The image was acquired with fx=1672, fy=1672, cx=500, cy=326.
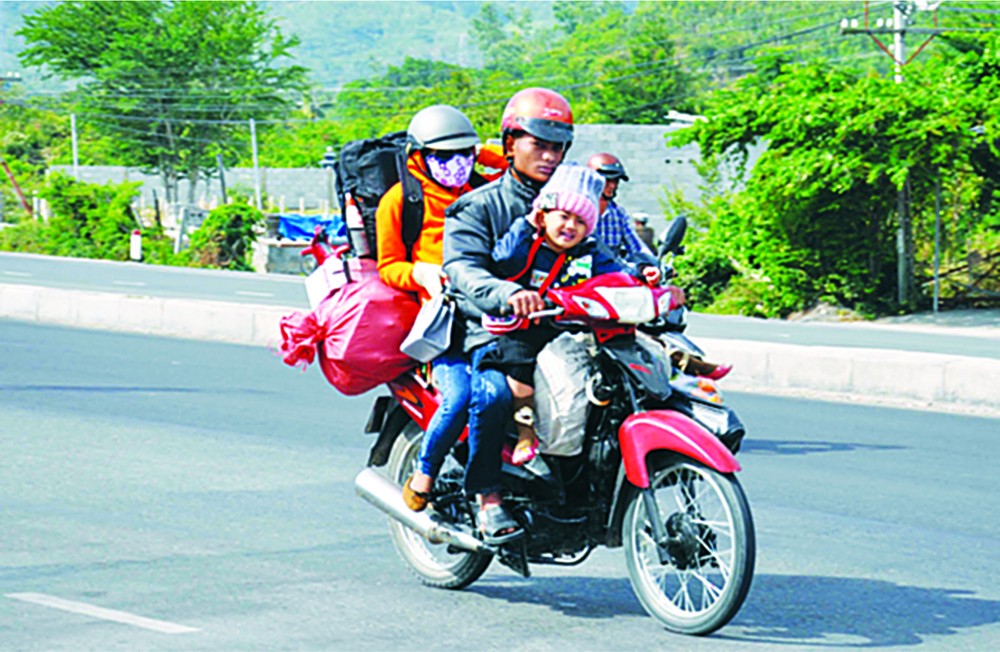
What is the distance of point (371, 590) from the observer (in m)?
6.57

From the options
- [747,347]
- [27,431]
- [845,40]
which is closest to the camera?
[27,431]

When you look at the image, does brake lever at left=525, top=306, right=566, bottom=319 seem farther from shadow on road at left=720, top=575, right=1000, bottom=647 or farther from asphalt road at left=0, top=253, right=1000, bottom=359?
asphalt road at left=0, top=253, right=1000, bottom=359

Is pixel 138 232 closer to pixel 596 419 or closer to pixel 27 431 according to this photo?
pixel 27 431

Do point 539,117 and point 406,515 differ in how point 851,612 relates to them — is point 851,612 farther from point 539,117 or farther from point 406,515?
point 539,117

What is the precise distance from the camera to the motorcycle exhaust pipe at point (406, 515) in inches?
244

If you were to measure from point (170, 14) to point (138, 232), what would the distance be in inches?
1376

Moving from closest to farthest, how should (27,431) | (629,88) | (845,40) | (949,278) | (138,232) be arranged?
(27,431)
(949,278)
(138,232)
(629,88)
(845,40)

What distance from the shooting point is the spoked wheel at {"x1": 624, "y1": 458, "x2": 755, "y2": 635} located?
17.9ft

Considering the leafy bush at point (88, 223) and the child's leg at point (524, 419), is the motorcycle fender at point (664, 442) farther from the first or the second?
the leafy bush at point (88, 223)

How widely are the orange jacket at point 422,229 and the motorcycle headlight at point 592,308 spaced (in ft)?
4.59

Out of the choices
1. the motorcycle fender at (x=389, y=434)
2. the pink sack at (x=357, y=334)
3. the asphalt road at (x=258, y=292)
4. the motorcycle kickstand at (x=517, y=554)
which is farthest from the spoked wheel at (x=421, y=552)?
the asphalt road at (x=258, y=292)

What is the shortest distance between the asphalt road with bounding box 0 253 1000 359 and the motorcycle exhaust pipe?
47.2ft

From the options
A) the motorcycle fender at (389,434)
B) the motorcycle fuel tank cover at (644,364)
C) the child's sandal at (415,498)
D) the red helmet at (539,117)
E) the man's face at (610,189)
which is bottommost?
the child's sandal at (415,498)

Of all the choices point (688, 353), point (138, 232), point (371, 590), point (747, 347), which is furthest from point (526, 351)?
point (138, 232)
